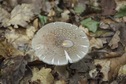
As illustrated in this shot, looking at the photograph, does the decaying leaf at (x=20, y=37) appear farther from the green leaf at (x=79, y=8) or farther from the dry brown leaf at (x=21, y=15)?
the green leaf at (x=79, y=8)

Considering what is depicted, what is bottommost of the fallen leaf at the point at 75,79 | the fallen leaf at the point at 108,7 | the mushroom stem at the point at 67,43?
the fallen leaf at the point at 75,79

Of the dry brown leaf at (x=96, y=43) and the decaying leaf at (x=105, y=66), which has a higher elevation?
the dry brown leaf at (x=96, y=43)

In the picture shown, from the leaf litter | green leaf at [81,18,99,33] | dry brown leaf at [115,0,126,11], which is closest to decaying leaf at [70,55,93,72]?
the leaf litter

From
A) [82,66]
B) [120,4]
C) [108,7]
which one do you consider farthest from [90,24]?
[82,66]

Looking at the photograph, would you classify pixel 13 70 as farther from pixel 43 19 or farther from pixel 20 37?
pixel 43 19

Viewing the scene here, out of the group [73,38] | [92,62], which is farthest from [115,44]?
[73,38]

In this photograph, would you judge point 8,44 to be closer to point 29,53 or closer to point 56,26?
point 29,53

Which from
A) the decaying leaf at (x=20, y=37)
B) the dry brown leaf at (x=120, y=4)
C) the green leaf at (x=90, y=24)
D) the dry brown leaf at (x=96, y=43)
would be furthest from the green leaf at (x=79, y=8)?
the decaying leaf at (x=20, y=37)
